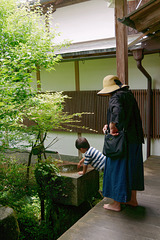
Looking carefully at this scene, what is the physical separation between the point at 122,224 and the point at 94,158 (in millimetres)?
1588

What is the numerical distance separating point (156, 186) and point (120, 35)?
2.84m

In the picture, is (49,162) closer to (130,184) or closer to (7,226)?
(7,226)

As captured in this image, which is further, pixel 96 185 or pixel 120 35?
pixel 96 185

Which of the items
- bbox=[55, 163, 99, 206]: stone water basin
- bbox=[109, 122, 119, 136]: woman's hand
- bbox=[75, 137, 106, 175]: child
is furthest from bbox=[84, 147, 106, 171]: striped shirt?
bbox=[109, 122, 119, 136]: woman's hand

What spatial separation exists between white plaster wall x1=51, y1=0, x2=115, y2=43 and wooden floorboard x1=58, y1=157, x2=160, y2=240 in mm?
6857

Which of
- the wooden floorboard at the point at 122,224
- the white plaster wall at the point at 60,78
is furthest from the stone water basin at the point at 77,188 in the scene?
the white plaster wall at the point at 60,78

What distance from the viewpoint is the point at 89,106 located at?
353 inches

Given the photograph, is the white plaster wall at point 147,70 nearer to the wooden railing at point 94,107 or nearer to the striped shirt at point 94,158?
the wooden railing at point 94,107

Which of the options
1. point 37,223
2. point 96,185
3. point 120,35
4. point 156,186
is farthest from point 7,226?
point 120,35

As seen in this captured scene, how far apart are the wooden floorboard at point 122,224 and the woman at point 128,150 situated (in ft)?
0.91

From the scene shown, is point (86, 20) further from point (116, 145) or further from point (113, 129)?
point (116, 145)

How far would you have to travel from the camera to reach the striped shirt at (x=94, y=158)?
14.7ft

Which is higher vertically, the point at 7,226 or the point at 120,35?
the point at 120,35

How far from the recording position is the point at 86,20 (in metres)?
9.24
